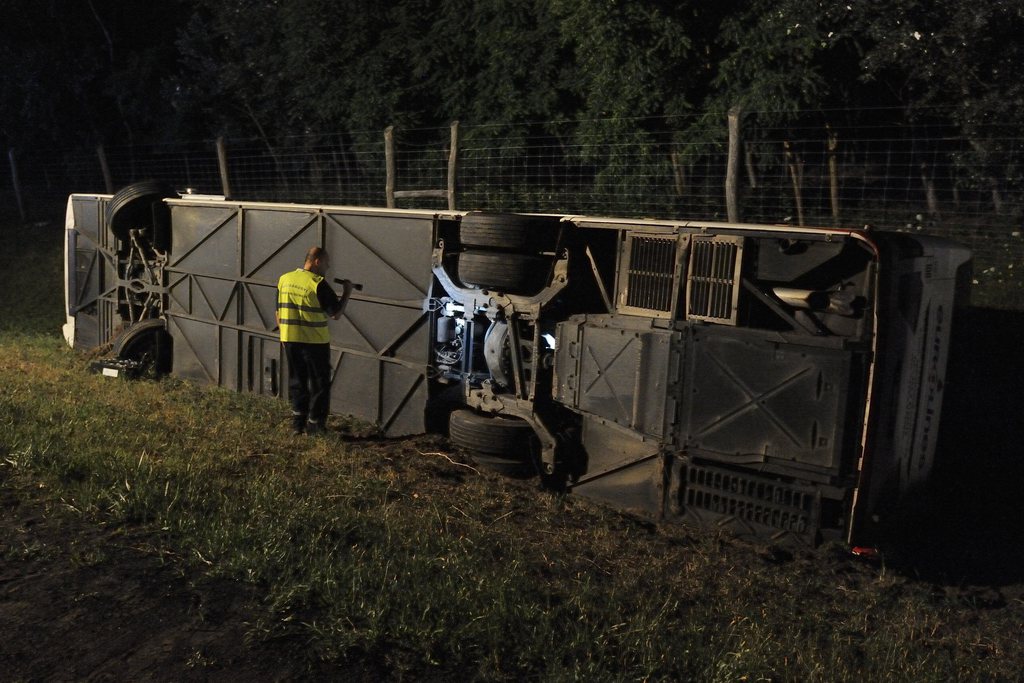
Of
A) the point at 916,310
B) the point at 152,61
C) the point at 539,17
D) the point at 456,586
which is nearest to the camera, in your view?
the point at 456,586

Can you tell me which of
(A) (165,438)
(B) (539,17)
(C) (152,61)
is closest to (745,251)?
(A) (165,438)

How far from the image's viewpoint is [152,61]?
83.4 feet

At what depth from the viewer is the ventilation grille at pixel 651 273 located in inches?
288

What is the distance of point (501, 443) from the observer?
27.0 feet

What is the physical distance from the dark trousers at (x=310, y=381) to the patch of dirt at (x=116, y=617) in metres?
3.58

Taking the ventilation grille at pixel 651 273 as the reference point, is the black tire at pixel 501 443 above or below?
below

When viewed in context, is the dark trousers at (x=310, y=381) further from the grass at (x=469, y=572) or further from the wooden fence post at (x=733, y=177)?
the wooden fence post at (x=733, y=177)

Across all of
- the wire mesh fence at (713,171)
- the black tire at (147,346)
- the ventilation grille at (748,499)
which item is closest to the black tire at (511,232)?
the ventilation grille at (748,499)

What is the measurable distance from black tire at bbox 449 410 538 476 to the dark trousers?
Result: 5.28 feet

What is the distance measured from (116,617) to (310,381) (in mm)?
4753

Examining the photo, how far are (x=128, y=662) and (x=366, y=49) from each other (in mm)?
16936

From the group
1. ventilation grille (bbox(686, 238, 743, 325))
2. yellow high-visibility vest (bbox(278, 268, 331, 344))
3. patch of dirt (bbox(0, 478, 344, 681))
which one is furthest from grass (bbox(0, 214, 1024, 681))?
ventilation grille (bbox(686, 238, 743, 325))

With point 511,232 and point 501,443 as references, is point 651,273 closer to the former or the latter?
point 511,232

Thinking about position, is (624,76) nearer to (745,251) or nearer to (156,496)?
(745,251)
